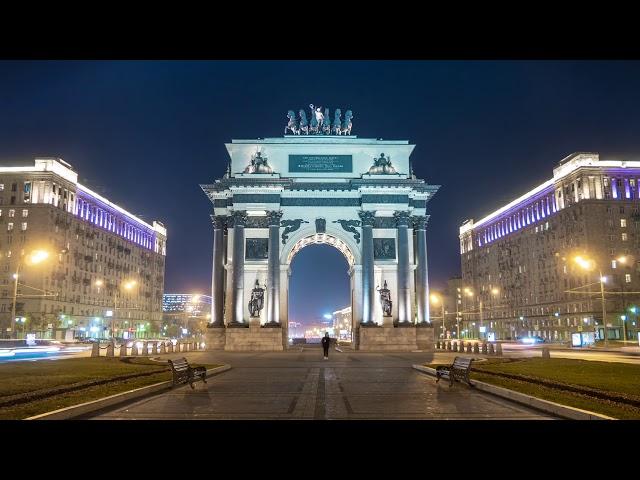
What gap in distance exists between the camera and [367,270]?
2237 inches

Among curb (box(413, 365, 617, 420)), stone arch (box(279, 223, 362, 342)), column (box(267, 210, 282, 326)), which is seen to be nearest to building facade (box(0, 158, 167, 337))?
stone arch (box(279, 223, 362, 342))

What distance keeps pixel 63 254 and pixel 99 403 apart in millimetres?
91774

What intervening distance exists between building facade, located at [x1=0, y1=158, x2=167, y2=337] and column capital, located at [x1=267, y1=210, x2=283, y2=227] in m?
25.1

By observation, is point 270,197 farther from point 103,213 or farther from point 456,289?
point 456,289

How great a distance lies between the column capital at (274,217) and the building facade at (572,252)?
40.1 metres

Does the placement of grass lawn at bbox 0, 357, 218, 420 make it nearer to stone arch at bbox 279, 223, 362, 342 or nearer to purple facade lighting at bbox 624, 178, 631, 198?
stone arch at bbox 279, 223, 362, 342

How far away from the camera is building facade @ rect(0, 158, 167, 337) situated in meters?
91.7

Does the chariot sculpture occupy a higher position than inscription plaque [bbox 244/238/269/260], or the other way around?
the chariot sculpture

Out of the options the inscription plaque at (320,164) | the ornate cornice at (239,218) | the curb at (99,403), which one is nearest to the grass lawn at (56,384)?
the curb at (99,403)

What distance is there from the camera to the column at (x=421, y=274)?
58688 millimetres

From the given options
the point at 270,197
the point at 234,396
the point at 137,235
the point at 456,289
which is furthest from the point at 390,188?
the point at 456,289

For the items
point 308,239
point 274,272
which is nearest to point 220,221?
point 274,272

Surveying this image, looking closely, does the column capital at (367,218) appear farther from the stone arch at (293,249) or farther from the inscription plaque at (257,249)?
the inscription plaque at (257,249)
